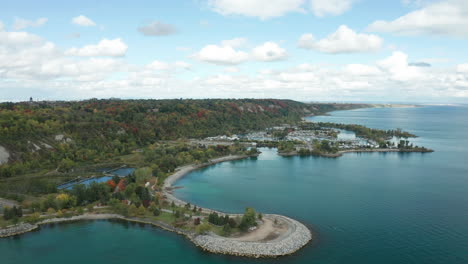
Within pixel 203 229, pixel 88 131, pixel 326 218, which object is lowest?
pixel 326 218

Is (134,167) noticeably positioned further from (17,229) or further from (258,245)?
(258,245)

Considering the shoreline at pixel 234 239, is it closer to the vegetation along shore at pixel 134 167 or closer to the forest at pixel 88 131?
the vegetation along shore at pixel 134 167

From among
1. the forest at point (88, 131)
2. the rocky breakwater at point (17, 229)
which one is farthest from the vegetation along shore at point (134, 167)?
the forest at point (88, 131)

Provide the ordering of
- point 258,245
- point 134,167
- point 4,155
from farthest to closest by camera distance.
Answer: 1. point 134,167
2. point 4,155
3. point 258,245

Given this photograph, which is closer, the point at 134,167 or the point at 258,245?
the point at 258,245

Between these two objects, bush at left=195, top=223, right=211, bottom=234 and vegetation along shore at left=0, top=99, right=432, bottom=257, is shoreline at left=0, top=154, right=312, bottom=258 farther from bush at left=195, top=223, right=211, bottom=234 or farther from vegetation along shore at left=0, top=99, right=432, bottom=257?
bush at left=195, top=223, right=211, bottom=234

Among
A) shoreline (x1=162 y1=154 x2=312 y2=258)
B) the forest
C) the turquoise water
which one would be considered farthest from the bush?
the forest

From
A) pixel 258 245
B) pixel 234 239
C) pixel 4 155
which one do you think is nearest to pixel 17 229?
pixel 234 239
